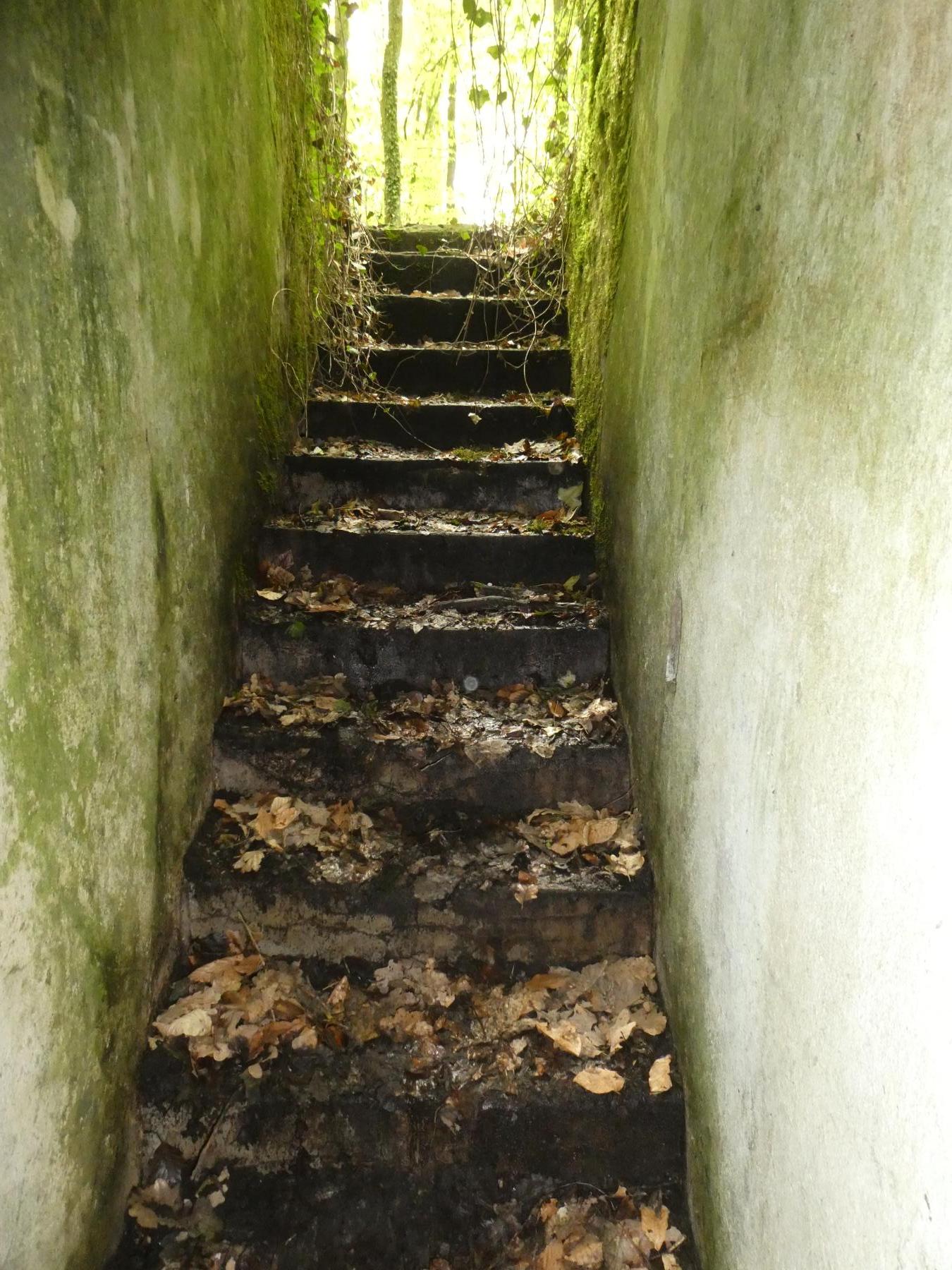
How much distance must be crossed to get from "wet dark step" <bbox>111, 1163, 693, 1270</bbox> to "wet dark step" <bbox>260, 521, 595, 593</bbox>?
2254 mm

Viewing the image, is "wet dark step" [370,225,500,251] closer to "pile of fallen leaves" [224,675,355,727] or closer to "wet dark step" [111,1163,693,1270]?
"pile of fallen leaves" [224,675,355,727]

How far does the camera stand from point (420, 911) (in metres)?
2.68

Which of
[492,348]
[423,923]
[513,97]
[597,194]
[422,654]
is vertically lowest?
[423,923]

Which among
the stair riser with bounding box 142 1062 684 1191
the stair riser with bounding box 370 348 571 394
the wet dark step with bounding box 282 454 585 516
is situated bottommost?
the stair riser with bounding box 142 1062 684 1191

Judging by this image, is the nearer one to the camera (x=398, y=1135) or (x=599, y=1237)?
(x=599, y=1237)

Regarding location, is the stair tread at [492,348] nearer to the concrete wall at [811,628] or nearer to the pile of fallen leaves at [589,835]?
the concrete wall at [811,628]

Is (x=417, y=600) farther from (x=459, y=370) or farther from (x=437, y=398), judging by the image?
(x=459, y=370)

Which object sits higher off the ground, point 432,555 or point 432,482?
point 432,482

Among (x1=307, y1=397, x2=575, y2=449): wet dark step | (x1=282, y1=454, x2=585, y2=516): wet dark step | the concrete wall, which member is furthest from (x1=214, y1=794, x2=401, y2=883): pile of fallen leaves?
(x1=307, y1=397, x2=575, y2=449): wet dark step

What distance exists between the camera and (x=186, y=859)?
271 cm

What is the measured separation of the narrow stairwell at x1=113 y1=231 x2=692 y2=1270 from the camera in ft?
7.29

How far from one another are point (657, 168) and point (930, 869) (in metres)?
2.46

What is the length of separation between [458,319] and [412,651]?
2.66 meters

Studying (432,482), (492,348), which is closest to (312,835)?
(432,482)
